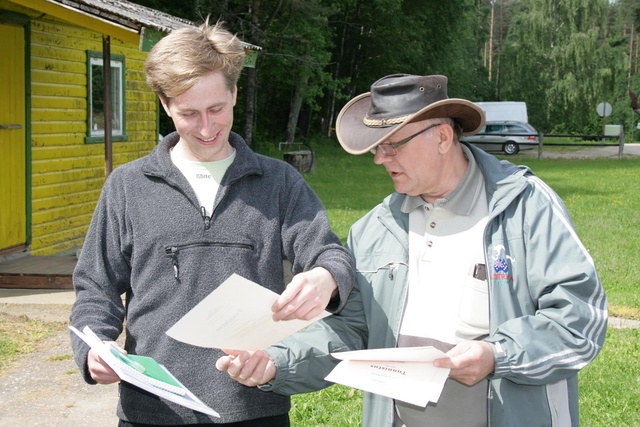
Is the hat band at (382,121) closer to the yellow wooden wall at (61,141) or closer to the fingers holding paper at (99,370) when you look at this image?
the fingers holding paper at (99,370)

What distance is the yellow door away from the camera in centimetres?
984

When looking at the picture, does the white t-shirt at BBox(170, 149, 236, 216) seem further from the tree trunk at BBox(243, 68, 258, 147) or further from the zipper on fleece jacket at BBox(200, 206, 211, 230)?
the tree trunk at BBox(243, 68, 258, 147)

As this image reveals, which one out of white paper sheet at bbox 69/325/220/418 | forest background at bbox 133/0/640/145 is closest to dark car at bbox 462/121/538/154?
forest background at bbox 133/0/640/145

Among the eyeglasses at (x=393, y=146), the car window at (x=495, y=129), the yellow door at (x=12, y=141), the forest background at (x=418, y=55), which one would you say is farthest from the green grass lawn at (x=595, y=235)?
the car window at (x=495, y=129)

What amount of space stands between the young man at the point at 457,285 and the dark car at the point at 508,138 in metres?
36.1

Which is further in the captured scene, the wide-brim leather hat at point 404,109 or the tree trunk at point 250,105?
the tree trunk at point 250,105

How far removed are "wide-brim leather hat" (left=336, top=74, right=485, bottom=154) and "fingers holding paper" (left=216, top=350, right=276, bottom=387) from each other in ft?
2.52

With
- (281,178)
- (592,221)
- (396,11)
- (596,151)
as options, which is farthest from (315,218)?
(596,151)

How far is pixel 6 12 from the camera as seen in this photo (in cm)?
968

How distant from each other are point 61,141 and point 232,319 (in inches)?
380

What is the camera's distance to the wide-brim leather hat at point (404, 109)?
2.82 m

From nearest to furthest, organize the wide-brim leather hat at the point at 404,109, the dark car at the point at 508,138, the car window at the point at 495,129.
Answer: the wide-brim leather hat at the point at 404,109 → the dark car at the point at 508,138 → the car window at the point at 495,129

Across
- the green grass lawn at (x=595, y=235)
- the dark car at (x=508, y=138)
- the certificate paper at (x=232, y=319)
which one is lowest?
the green grass lawn at (x=595, y=235)

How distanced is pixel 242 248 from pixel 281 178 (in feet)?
0.97
